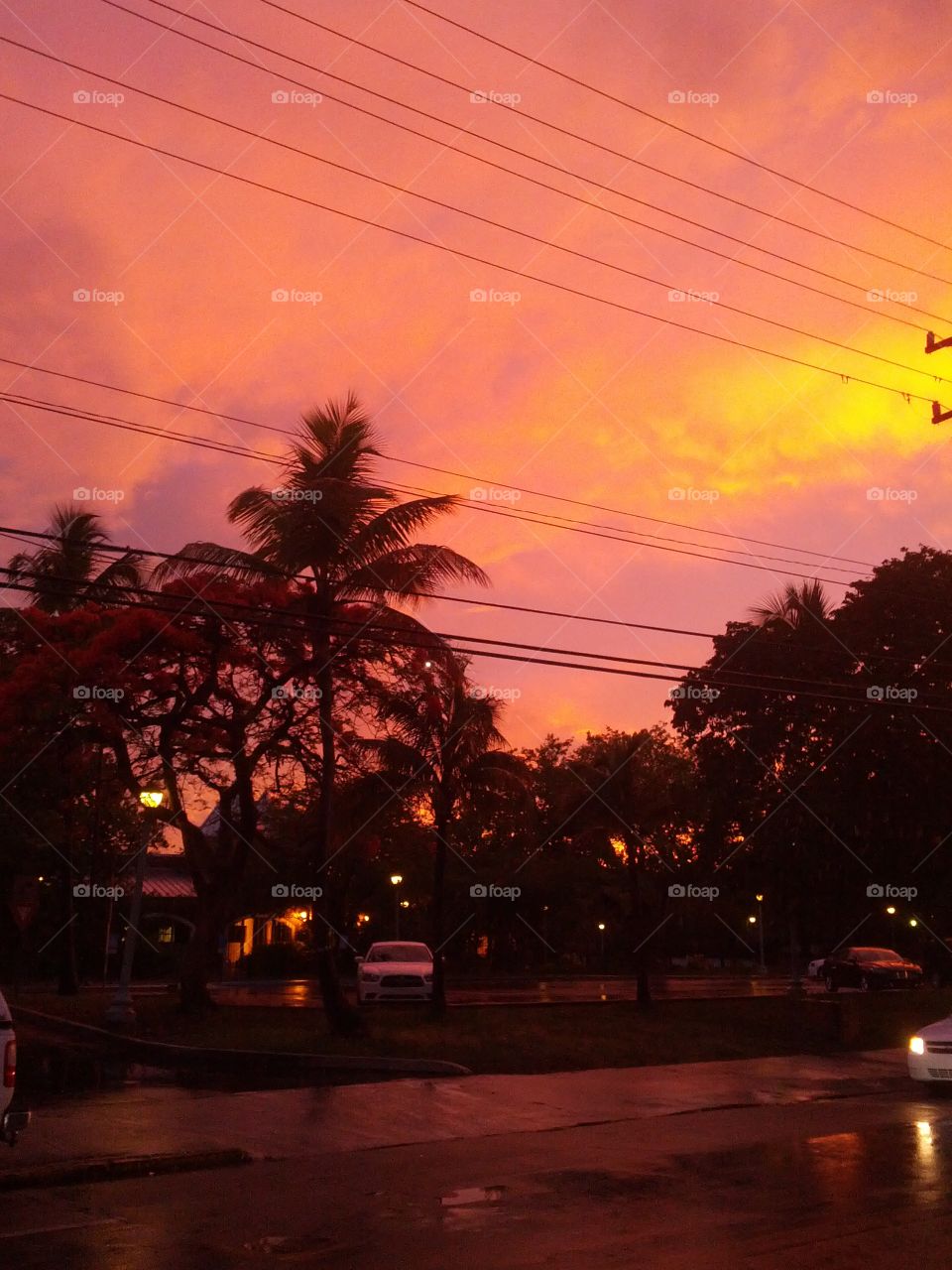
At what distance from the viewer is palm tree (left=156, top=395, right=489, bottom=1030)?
838 inches

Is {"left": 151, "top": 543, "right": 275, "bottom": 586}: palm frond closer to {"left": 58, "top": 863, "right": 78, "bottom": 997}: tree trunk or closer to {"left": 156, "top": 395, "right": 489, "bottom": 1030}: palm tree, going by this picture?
{"left": 156, "top": 395, "right": 489, "bottom": 1030}: palm tree

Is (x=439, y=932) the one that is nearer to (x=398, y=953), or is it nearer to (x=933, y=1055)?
(x=398, y=953)

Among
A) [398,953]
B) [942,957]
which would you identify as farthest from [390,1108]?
[942,957]

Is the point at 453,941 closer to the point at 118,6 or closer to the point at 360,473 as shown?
the point at 360,473

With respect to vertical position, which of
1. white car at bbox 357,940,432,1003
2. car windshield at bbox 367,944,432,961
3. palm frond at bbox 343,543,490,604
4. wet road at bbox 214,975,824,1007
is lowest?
wet road at bbox 214,975,824,1007

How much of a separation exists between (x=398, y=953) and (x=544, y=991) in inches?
309

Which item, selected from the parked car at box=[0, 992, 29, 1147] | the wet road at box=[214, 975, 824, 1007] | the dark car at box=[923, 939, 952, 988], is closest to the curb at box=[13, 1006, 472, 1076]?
the wet road at box=[214, 975, 824, 1007]

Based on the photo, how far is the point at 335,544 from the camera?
69.9 feet

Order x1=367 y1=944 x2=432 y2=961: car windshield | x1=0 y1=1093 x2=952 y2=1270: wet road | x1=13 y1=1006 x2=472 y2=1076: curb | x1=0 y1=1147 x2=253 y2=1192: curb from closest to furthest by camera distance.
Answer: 1. x1=0 y1=1093 x2=952 y2=1270: wet road
2. x1=0 y1=1147 x2=253 y2=1192: curb
3. x1=13 y1=1006 x2=472 y2=1076: curb
4. x1=367 y1=944 x2=432 y2=961: car windshield

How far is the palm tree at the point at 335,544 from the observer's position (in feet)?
69.8

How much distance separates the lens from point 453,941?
5516 centimetres

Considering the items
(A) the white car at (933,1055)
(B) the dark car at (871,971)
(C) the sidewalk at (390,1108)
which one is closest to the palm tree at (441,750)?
(C) the sidewalk at (390,1108)

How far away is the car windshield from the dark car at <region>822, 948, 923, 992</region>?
49.6 feet

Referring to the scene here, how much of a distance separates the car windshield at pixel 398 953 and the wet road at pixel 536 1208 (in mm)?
19074
